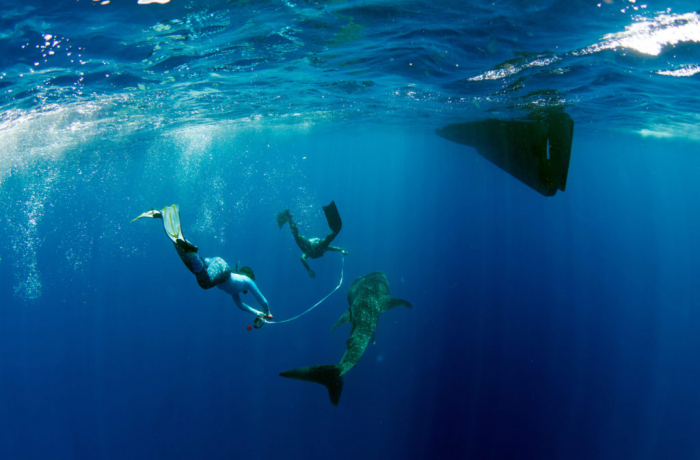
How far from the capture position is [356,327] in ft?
24.8

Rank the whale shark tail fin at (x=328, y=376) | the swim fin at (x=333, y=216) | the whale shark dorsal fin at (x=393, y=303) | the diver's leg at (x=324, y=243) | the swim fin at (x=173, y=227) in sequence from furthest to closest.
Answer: the diver's leg at (x=324, y=243), the swim fin at (x=333, y=216), the whale shark dorsal fin at (x=393, y=303), the whale shark tail fin at (x=328, y=376), the swim fin at (x=173, y=227)

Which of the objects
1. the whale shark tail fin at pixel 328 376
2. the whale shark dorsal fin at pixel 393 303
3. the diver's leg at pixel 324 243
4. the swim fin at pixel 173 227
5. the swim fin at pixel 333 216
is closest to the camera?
the swim fin at pixel 173 227

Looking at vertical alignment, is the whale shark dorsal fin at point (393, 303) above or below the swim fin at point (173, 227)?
below

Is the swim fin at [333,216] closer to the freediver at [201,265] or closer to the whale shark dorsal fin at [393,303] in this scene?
the whale shark dorsal fin at [393,303]

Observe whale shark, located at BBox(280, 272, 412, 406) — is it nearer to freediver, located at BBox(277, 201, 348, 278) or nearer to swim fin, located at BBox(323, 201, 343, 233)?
freediver, located at BBox(277, 201, 348, 278)

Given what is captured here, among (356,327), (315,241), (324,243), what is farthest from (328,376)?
(315,241)

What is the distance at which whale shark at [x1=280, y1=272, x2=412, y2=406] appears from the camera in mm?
5496

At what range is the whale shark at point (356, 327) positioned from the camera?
5.50m

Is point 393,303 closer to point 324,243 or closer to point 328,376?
point 324,243

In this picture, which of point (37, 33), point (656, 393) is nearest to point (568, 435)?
point (656, 393)

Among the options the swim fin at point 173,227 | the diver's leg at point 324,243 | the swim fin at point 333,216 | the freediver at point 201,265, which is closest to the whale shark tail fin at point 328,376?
the freediver at point 201,265

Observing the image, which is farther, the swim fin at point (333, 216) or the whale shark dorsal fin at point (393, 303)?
the swim fin at point (333, 216)

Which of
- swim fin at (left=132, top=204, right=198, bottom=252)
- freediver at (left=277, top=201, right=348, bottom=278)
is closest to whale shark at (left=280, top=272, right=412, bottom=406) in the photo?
freediver at (left=277, top=201, right=348, bottom=278)

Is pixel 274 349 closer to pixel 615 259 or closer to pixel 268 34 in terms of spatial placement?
pixel 268 34
